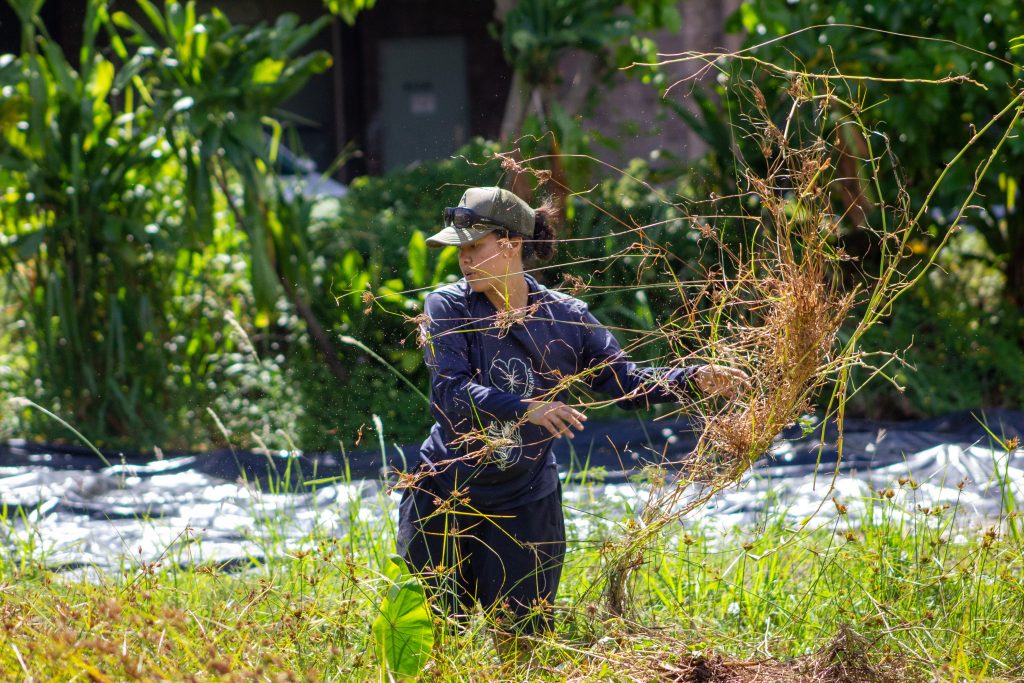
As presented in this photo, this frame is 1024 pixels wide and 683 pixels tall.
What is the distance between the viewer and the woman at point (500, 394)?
7.43 ft

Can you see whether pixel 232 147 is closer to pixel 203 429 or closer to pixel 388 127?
pixel 203 429

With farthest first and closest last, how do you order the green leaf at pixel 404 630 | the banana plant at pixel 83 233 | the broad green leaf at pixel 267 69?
the broad green leaf at pixel 267 69
the banana plant at pixel 83 233
the green leaf at pixel 404 630

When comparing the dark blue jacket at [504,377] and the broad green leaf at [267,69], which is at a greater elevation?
the broad green leaf at [267,69]

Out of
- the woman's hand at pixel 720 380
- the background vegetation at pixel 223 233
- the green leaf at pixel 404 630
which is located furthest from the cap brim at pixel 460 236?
the background vegetation at pixel 223 233

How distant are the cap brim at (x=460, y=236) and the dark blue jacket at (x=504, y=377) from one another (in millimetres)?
148

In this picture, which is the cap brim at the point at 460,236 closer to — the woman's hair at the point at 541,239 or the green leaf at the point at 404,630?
the woman's hair at the point at 541,239

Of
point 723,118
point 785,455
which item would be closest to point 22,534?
point 785,455

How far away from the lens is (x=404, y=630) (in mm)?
2041

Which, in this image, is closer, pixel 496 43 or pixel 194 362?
pixel 194 362

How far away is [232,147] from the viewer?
5.34 meters

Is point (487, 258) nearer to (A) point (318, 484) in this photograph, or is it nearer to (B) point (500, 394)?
(B) point (500, 394)

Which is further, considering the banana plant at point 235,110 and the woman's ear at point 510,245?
the banana plant at point 235,110

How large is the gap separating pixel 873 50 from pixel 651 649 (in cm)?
434

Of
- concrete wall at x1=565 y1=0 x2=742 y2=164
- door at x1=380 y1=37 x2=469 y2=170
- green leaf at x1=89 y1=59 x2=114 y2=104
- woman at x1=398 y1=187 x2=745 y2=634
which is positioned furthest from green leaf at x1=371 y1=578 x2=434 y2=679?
door at x1=380 y1=37 x2=469 y2=170
